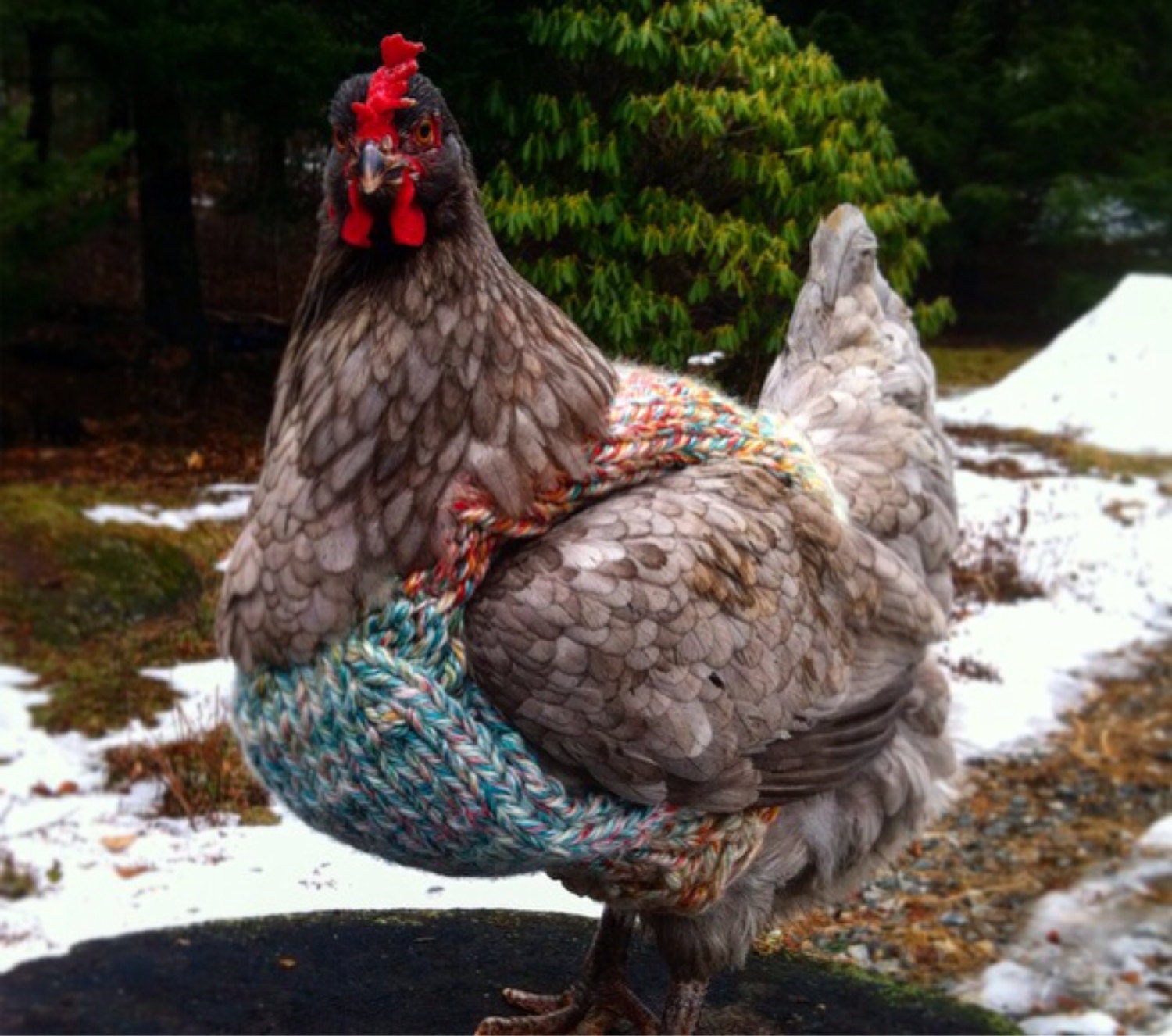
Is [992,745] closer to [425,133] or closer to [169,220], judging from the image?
[169,220]

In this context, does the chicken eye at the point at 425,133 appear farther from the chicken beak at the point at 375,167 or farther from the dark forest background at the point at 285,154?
the dark forest background at the point at 285,154

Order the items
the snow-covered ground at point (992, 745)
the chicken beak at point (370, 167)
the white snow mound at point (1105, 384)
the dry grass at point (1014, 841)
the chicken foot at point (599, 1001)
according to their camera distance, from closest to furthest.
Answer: the chicken beak at point (370, 167) → the chicken foot at point (599, 1001) → the snow-covered ground at point (992, 745) → the dry grass at point (1014, 841) → the white snow mound at point (1105, 384)

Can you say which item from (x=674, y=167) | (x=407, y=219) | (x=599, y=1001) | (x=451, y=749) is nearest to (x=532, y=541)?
(x=451, y=749)

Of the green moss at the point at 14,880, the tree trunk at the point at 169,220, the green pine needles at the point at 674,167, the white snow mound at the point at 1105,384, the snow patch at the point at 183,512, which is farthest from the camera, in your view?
the white snow mound at the point at 1105,384

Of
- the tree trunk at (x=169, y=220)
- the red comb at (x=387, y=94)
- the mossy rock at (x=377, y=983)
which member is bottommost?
the mossy rock at (x=377, y=983)

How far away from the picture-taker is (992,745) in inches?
136

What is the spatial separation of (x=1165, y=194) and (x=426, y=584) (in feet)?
9.80

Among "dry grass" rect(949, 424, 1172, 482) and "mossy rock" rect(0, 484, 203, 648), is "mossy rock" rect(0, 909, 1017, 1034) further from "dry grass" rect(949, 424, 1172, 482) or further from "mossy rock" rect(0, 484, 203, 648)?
"dry grass" rect(949, 424, 1172, 482)

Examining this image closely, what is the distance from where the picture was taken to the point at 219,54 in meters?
2.35

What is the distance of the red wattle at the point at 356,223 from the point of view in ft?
4.28

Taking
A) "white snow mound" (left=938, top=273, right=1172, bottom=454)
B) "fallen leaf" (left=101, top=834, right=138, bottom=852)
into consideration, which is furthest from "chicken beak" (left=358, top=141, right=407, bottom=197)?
"white snow mound" (left=938, top=273, right=1172, bottom=454)

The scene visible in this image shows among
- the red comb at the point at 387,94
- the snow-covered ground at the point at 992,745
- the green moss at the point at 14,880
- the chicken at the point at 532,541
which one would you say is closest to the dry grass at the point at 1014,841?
Result: the snow-covered ground at the point at 992,745

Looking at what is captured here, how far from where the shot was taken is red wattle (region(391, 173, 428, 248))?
129 centimetres

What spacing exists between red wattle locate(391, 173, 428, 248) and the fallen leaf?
1.67m
